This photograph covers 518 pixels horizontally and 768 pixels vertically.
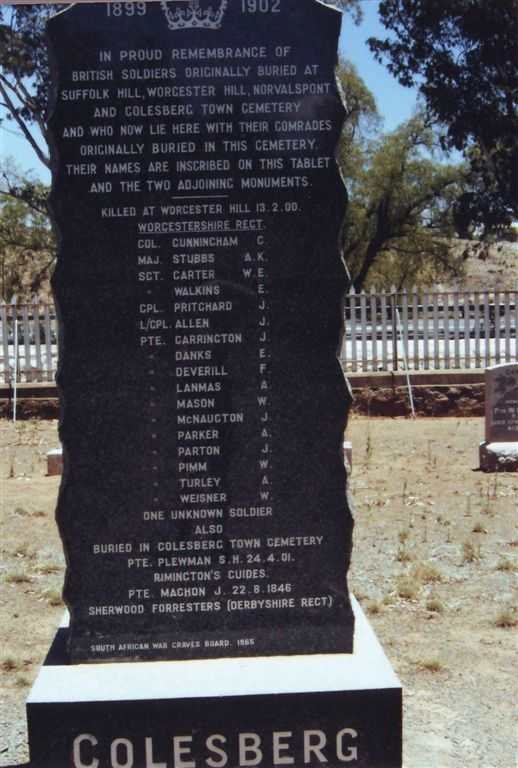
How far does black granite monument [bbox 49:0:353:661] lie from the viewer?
3420 millimetres

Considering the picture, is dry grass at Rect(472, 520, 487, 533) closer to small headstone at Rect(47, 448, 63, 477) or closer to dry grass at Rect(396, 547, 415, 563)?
dry grass at Rect(396, 547, 415, 563)

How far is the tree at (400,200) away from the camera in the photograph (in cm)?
3139

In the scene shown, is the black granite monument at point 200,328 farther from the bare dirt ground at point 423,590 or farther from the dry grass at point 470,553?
the dry grass at point 470,553

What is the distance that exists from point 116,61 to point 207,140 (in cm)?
42

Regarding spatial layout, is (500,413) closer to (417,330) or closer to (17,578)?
(17,578)

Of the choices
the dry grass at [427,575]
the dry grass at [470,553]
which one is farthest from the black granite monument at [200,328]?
the dry grass at [470,553]

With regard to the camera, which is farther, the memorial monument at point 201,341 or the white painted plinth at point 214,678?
the memorial monument at point 201,341

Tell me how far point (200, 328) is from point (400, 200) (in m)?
29.2

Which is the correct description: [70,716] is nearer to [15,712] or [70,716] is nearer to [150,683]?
[150,683]

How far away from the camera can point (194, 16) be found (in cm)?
342

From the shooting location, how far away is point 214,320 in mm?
3477

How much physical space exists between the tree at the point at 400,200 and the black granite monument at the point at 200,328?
27.7 m

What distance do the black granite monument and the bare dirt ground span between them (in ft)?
3.13

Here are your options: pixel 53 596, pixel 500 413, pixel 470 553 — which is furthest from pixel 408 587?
pixel 500 413
